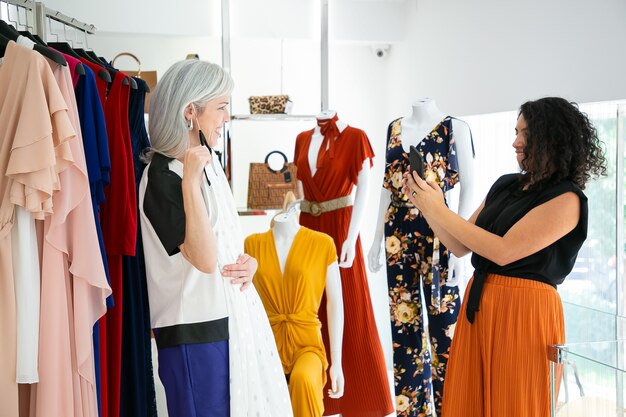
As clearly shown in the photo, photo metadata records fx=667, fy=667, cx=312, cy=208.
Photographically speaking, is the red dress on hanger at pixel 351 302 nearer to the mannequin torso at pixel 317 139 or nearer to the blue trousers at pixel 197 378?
the mannequin torso at pixel 317 139

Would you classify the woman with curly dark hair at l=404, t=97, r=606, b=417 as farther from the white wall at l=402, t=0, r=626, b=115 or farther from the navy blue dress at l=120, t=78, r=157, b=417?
the navy blue dress at l=120, t=78, r=157, b=417

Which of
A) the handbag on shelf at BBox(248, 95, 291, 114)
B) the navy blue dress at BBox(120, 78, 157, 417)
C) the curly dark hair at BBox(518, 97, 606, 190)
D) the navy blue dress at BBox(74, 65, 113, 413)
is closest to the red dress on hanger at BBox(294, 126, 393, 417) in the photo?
the handbag on shelf at BBox(248, 95, 291, 114)

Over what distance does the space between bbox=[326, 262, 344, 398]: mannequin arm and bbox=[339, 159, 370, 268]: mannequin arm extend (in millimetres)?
520

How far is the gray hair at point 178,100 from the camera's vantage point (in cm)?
199

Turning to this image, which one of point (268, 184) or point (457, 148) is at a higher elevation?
point (457, 148)

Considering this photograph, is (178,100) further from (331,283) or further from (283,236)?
(331,283)

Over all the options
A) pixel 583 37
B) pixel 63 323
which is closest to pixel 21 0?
pixel 63 323

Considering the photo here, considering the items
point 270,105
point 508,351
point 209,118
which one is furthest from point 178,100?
point 270,105

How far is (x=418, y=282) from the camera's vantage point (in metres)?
3.29

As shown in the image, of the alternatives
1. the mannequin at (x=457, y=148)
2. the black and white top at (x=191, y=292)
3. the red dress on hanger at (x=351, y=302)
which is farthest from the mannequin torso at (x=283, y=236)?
the black and white top at (x=191, y=292)

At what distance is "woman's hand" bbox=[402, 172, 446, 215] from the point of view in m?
2.45

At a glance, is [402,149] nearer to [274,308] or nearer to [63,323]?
[274,308]

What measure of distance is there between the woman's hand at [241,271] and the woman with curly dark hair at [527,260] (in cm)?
75

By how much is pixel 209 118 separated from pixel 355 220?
1.59 metres
